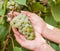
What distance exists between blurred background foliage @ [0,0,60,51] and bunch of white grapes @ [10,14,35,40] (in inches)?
1.8

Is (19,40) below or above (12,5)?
below

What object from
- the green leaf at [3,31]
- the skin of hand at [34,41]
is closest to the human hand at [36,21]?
the skin of hand at [34,41]

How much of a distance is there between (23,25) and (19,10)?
13cm

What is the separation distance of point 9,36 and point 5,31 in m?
0.05

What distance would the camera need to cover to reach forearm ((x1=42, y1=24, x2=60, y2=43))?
1.21 m

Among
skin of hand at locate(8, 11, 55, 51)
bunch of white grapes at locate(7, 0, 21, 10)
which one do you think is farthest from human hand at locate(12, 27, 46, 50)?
bunch of white grapes at locate(7, 0, 21, 10)

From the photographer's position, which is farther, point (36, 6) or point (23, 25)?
point (36, 6)

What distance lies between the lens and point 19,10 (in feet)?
4.10

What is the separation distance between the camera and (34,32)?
47.1 inches

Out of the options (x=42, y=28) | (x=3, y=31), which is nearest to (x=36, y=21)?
(x=42, y=28)

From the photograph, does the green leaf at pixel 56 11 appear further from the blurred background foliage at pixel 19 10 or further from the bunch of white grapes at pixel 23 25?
the bunch of white grapes at pixel 23 25

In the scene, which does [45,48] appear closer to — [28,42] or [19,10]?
[28,42]

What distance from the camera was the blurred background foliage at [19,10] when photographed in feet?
3.91

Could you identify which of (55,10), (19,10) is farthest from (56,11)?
(19,10)
